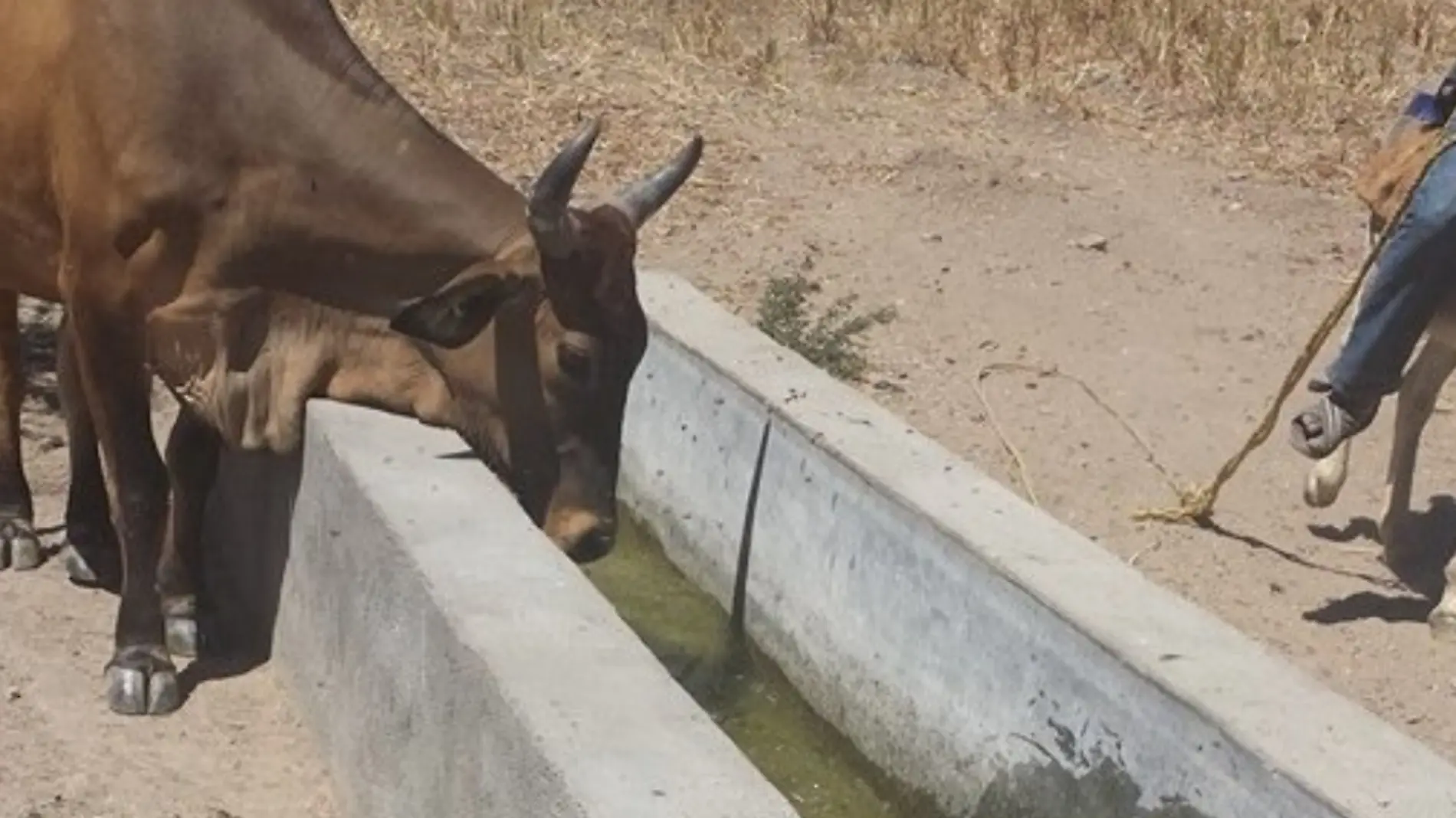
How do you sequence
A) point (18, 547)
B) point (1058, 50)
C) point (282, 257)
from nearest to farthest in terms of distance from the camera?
point (282, 257)
point (18, 547)
point (1058, 50)

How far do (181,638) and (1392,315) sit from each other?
3022 mm

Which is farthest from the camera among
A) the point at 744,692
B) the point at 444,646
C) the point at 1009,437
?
the point at 1009,437

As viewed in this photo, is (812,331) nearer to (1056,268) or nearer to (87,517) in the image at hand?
(1056,268)

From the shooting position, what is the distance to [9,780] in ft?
15.5

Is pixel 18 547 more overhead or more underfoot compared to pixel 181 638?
more underfoot

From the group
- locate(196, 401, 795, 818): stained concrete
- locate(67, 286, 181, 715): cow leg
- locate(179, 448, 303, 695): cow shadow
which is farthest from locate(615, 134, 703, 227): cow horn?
locate(67, 286, 181, 715): cow leg

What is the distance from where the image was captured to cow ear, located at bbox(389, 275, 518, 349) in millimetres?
4859

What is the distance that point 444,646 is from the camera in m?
4.04

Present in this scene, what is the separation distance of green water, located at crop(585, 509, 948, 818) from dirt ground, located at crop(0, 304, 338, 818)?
91cm

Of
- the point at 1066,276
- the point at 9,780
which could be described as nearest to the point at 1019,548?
the point at 9,780

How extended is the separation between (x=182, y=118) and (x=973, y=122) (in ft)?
20.6

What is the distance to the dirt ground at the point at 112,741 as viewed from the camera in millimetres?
4680

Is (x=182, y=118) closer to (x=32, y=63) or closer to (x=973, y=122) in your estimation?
(x=32, y=63)

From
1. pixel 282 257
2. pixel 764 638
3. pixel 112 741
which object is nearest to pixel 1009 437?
pixel 764 638
